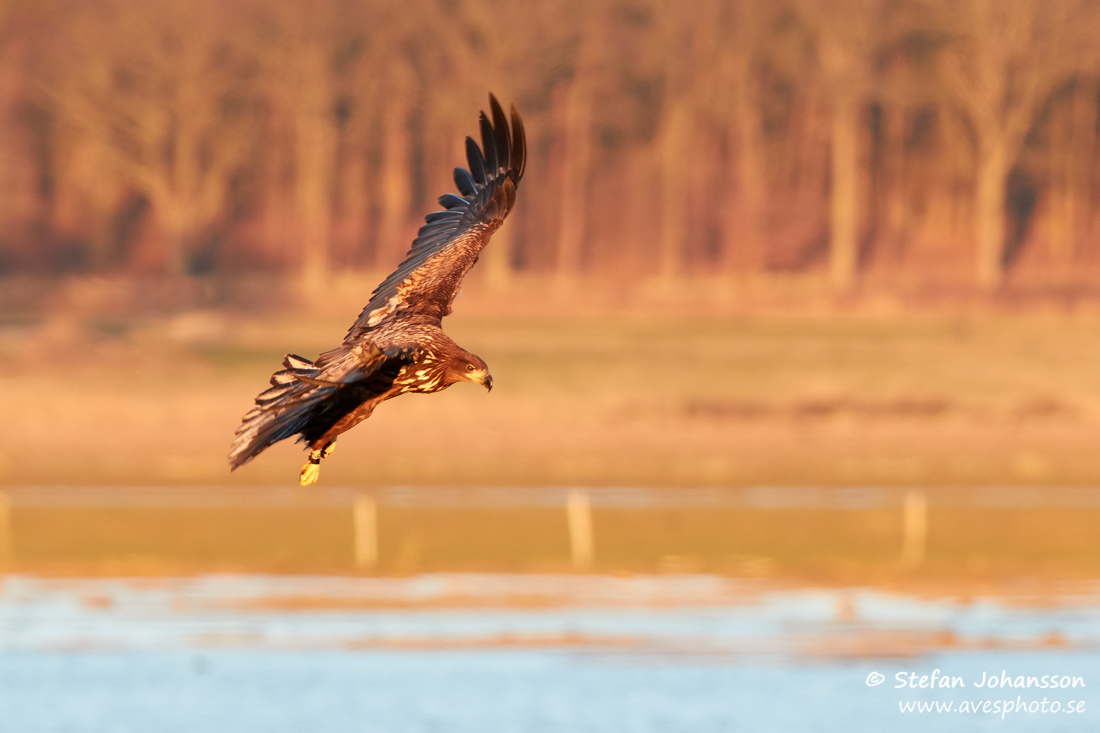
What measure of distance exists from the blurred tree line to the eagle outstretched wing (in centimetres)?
4567

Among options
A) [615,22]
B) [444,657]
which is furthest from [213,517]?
[615,22]

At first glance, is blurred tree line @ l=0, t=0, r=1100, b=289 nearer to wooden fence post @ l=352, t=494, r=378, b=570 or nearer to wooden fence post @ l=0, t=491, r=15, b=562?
wooden fence post @ l=0, t=491, r=15, b=562

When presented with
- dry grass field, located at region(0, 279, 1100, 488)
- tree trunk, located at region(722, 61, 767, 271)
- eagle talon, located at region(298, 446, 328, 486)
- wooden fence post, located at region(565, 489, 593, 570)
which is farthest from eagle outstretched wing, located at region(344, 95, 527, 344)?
tree trunk, located at region(722, 61, 767, 271)

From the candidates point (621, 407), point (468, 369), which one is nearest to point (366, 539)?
point (621, 407)

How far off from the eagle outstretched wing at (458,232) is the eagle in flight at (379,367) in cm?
1

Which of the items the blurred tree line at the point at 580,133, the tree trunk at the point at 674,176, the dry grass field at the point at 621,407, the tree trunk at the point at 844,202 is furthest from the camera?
the tree trunk at the point at 674,176

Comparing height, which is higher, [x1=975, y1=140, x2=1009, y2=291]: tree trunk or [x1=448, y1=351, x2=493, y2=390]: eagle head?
[x1=975, y1=140, x2=1009, y2=291]: tree trunk

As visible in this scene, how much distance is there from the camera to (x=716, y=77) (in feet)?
219

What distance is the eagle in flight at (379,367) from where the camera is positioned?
10109 millimetres

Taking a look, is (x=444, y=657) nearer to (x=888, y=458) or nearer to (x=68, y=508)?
(x=68, y=508)

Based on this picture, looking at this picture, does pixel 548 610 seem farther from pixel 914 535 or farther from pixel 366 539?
pixel 914 535

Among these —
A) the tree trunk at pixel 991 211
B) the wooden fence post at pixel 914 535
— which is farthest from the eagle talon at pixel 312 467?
the tree trunk at pixel 991 211

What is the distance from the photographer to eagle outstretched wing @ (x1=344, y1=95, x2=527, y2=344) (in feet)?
39.2

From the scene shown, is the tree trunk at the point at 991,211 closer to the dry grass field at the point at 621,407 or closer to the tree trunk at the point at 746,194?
the tree trunk at the point at 746,194
